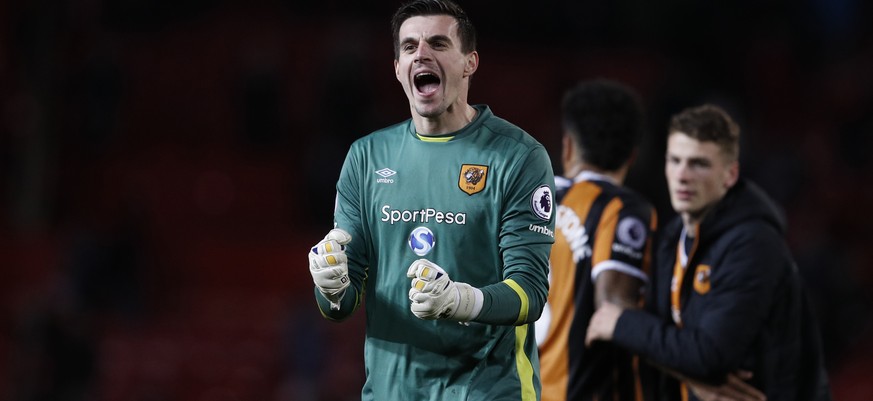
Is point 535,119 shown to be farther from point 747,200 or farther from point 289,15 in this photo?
point 747,200

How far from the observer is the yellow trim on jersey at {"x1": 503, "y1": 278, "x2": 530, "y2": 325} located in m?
3.57

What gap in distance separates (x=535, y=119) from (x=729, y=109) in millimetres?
2674

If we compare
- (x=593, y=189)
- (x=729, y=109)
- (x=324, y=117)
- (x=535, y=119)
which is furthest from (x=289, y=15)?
(x=593, y=189)

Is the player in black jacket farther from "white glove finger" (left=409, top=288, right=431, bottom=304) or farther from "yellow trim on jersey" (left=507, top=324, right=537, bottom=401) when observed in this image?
"white glove finger" (left=409, top=288, right=431, bottom=304)

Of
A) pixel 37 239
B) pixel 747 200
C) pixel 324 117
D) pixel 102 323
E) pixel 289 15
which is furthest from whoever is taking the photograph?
pixel 289 15

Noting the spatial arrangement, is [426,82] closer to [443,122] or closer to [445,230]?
[443,122]


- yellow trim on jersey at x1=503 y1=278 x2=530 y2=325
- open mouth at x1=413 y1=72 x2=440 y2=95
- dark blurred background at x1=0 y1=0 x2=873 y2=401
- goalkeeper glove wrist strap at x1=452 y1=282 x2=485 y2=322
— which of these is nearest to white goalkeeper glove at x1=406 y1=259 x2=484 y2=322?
goalkeeper glove wrist strap at x1=452 y1=282 x2=485 y2=322

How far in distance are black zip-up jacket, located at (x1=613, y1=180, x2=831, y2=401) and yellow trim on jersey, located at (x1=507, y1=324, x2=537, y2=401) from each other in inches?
41.4

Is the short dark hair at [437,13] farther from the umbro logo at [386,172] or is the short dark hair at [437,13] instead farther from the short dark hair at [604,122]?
the short dark hair at [604,122]

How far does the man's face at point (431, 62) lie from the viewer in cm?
377

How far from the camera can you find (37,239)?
13.5 metres

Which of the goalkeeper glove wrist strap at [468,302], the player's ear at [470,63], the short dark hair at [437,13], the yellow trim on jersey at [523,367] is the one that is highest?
the short dark hair at [437,13]

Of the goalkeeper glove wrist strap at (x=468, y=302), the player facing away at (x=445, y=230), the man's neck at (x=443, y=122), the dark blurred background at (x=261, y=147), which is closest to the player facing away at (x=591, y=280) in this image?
the player facing away at (x=445, y=230)

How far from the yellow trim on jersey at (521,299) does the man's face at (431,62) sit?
61 cm
